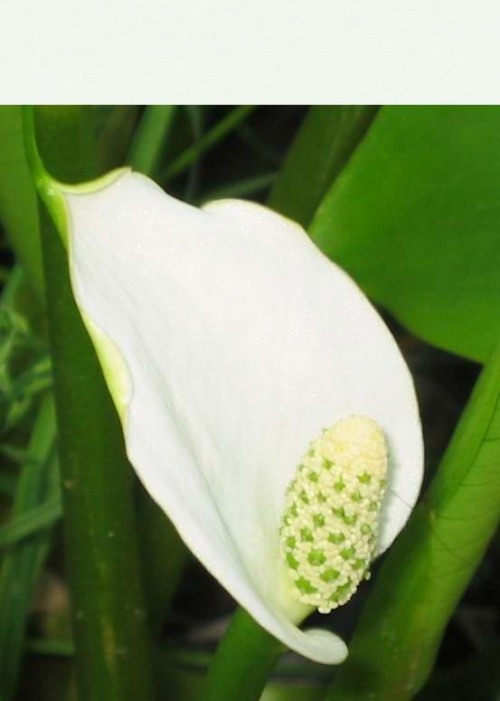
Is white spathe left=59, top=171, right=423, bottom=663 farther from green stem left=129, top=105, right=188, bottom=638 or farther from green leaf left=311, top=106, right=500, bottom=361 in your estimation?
green stem left=129, top=105, right=188, bottom=638

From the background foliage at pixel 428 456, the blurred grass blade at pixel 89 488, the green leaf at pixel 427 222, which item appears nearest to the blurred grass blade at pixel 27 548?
the background foliage at pixel 428 456

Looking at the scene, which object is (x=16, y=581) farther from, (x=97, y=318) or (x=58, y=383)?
(x=97, y=318)

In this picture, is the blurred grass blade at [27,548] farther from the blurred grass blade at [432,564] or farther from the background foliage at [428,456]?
the blurred grass blade at [432,564]

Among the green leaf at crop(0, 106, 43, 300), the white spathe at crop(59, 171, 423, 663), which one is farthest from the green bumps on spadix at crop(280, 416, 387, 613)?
the green leaf at crop(0, 106, 43, 300)

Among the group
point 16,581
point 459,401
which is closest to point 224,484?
point 16,581

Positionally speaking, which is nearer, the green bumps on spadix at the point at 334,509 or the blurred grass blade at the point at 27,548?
the green bumps on spadix at the point at 334,509

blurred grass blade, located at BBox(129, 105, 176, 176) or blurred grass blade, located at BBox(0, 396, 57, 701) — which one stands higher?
blurred grass blade, located at BBox(129, 105, 176, 176)

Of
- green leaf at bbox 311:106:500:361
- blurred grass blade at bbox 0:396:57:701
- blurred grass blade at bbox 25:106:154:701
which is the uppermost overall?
green leaf at bbox 311:106:500:361

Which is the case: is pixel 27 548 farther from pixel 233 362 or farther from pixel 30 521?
pixel 233 362
